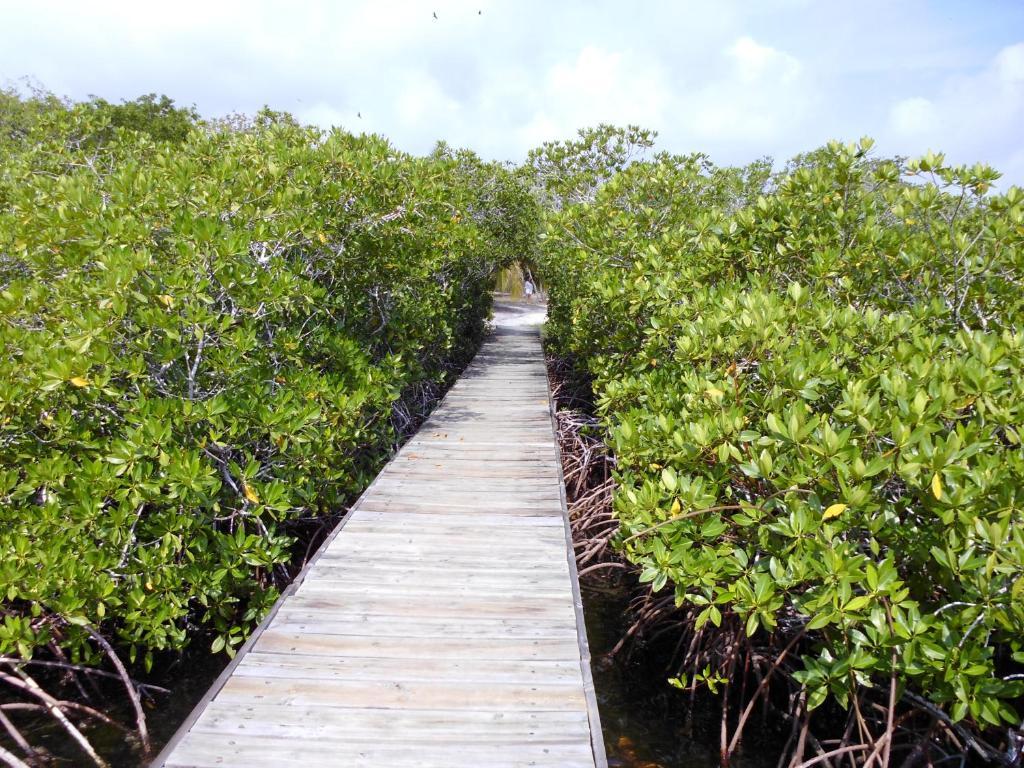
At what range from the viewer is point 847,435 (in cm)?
221

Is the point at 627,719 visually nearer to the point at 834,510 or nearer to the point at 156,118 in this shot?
the point at 834,510

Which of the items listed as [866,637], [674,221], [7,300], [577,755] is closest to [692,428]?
[866,637]

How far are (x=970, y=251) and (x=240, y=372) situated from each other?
4.16 metres

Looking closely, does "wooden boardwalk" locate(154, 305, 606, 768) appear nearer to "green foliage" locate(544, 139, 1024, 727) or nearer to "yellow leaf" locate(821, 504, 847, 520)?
"green foliage" locate(544, 139, 1024, 727)

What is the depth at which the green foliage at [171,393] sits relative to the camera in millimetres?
2770

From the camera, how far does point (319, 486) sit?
408 centimetres

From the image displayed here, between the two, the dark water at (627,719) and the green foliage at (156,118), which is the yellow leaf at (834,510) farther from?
the green foliage at (156,118)

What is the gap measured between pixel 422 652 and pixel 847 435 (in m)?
1.71

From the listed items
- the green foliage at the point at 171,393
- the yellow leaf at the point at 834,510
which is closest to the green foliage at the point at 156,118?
the green foliage at the point at 171,393

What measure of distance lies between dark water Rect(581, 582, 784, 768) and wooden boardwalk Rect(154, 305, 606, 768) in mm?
1041

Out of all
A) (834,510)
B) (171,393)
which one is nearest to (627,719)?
(834,510)

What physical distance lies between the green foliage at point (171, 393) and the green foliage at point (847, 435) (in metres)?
1.85

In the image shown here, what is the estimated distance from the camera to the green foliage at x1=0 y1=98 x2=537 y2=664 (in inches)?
109

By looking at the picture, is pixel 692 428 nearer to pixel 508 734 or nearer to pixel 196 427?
pixel 508 734
